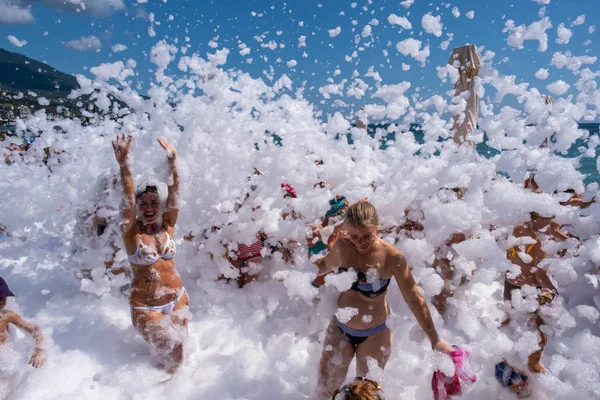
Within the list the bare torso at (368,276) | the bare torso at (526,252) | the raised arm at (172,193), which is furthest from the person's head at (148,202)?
the bare torso at (526,252)

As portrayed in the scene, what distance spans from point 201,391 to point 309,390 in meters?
0.80

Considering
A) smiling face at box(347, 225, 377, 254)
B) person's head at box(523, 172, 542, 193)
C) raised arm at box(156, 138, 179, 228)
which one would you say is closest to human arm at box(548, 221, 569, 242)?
person's head at box(523, 172, 542, 193)

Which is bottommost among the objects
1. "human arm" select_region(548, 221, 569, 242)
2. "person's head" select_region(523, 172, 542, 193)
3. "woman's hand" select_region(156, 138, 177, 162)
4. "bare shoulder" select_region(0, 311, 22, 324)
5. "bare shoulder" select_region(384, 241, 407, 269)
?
"bare shoulder" select_region(0, 311, 22, 324)

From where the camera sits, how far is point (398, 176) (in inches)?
169

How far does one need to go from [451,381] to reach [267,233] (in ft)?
7.81

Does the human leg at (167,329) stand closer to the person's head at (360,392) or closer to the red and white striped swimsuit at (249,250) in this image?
the red and white striped swimsuit at (249,250)

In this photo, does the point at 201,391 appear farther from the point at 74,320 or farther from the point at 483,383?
the point at 483,383

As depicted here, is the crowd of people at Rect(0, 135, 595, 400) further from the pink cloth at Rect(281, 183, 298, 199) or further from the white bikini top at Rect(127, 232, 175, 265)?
the pink cloth at Rect(281, 183, 298, 199)

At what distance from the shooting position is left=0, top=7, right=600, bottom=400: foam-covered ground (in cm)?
296

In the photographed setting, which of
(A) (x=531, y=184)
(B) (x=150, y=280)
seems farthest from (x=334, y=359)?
(A) (x=531, y=184)

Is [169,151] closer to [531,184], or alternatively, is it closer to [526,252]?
[526,252]

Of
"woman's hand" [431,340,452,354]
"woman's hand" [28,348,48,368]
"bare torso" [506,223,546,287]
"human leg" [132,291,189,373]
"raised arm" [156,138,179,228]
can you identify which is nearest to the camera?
"woman's hand" [431,340,452,354]

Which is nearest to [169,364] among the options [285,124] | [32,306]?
[32,306]

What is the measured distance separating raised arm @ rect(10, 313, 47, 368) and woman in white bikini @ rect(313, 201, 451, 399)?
176 cm
